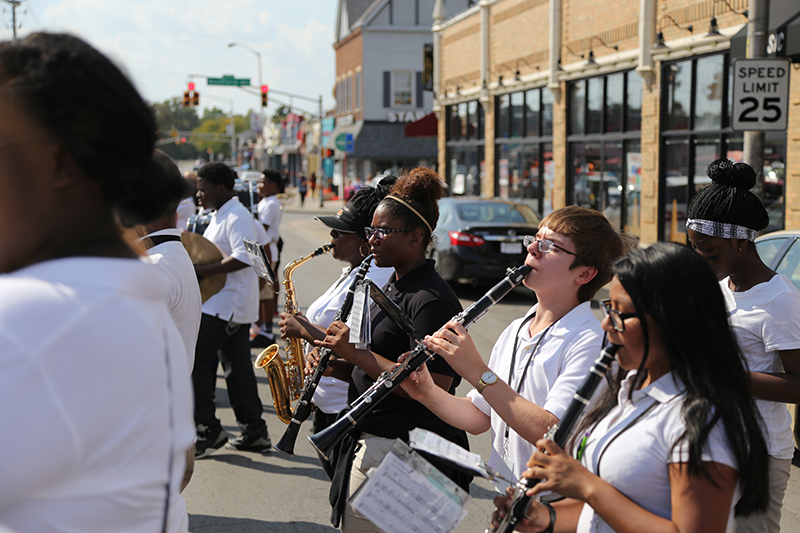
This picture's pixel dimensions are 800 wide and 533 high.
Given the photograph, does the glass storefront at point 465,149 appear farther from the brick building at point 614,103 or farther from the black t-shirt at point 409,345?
the black t-shirt at point 409,345

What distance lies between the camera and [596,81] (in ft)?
60.7

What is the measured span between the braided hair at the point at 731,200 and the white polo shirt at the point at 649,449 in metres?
1.39

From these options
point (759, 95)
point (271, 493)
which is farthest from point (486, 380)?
point (759, 95)

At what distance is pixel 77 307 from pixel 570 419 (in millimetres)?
1418

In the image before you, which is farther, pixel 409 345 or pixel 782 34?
pixel 782 34

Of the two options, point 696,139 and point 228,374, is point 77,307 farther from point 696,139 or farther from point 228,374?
point 696,139

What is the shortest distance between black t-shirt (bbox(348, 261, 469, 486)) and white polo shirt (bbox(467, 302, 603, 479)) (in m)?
0.41

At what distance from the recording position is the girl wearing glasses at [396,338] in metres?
3.12

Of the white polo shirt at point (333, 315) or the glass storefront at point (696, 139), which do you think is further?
the glass storefront at point (696, 139)

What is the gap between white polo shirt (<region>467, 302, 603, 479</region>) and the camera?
99.9 inches

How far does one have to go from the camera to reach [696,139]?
14930 mm

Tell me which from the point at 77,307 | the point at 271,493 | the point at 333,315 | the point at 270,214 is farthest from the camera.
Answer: the point at 270,214

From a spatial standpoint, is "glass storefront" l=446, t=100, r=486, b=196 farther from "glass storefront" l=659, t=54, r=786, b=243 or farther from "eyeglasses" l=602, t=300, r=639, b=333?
"eyeglasses" l=602, t=300, r=639, b=333

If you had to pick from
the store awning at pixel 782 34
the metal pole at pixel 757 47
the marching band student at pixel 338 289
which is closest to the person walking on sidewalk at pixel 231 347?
the marching band student at pixel 338 289
